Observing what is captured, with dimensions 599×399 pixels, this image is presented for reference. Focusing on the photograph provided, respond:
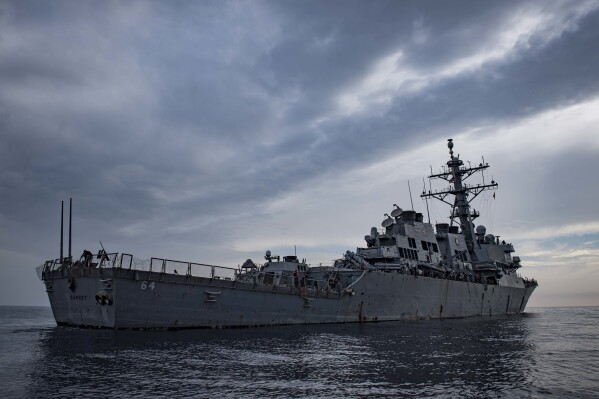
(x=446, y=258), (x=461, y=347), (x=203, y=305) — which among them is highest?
(x=446, y=258)

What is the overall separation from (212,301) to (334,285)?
411 inches

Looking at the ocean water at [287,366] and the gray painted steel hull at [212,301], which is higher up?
the gray painted steel hull at [212,301]

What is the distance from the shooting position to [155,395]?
1049 cm

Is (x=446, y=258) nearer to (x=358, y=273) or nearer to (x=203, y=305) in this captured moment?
(x=358, y=273)

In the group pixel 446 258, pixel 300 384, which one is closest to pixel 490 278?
pixel 446 258

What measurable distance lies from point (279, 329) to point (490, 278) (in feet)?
103

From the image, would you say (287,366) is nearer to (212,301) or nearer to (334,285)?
(212,301)

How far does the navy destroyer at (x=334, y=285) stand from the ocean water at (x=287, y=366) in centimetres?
164

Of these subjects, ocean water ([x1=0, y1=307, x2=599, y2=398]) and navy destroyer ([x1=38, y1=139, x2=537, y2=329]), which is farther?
navy destroyer ([x1=38, y1=139, x2=537, y2=329])

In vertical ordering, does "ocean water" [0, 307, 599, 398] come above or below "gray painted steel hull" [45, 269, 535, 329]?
below

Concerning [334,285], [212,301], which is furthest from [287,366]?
[334,285]

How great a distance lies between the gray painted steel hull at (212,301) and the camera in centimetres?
2200

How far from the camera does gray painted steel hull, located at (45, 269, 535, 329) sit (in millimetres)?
22000

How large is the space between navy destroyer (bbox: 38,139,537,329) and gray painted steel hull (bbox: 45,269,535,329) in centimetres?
6
